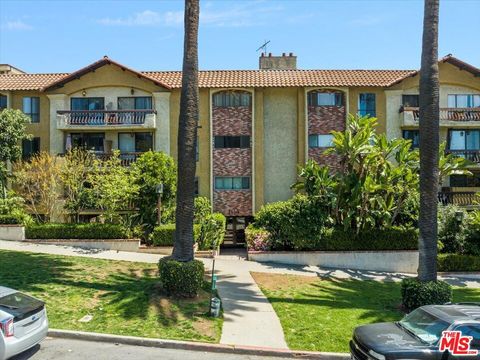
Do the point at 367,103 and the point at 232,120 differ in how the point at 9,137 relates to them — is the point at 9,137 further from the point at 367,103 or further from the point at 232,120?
the point at 367,103

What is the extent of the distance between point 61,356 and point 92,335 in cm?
108

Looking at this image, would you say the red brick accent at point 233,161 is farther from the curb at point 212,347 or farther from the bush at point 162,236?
the curb at point 212,347

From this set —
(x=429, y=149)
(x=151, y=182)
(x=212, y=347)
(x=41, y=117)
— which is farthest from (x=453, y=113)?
(x=41, y=117)

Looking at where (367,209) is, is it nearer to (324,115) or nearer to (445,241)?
(445,241)

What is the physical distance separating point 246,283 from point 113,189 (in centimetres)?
953

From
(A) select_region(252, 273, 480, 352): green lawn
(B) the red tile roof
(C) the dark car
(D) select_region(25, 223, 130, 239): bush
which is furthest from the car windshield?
(B) the red tile roof

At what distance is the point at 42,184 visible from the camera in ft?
81.1

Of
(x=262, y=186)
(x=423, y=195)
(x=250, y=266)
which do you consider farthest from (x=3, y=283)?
(x=262, y=186)

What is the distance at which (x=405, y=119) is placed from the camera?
29.5m

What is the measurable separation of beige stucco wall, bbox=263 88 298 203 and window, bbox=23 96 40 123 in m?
15.4

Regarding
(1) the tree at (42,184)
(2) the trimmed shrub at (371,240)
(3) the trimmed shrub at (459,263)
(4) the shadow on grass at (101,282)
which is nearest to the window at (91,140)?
(1) the tree at (42,184)

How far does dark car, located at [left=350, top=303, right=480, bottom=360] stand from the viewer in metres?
8.34

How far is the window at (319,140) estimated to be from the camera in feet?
99.1

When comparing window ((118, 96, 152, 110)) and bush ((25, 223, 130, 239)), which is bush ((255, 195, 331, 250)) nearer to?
bush ((25, 223, 130, 239))
